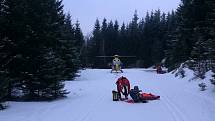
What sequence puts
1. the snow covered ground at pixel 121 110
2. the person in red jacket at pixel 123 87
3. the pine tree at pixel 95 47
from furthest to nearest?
the pine tree at pixel 95 47
the person in red jacket at pixel 123 87
the snow covered ground at pixel 121 110

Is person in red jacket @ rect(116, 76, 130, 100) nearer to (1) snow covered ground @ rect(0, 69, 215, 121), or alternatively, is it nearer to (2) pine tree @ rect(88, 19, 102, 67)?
(1) snow covered ground @ rect(0, 69, 215, 121)

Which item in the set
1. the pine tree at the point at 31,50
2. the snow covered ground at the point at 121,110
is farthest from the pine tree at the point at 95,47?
the snow covered ground at the point at 121,110

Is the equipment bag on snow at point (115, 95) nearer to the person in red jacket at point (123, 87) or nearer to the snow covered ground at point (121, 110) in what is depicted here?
the snow covered ground at point (121, 110)

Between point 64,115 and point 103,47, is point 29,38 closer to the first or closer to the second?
point 64,115

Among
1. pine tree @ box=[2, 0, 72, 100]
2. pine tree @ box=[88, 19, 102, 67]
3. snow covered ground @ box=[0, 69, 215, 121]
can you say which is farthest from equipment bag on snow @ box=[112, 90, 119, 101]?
pine tree @ box=[88, 19, 102, 67]

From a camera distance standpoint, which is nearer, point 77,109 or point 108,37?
point 77,109

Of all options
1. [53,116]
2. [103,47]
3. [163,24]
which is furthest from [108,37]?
[53,116]

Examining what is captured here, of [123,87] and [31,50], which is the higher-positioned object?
[31,50]

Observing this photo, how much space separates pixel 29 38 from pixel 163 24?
87.3 meters

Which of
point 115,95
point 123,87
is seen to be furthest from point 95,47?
point 115,95

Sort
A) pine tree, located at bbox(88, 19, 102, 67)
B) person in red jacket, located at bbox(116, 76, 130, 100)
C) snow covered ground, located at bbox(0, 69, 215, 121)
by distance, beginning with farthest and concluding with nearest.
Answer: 1. pine tree, located at bbox(88, 19, 102, 67)
2. person in red jacket, located at bbox(116, 76, 130, 100)
3. snow covered ground, located at bbox(0, 69, 215, 121)

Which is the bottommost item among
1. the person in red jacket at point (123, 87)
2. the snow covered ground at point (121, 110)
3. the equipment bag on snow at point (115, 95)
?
the snow covered ground at point (121, 110)

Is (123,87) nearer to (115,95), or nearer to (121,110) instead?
(115,95)

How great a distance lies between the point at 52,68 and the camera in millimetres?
21516
